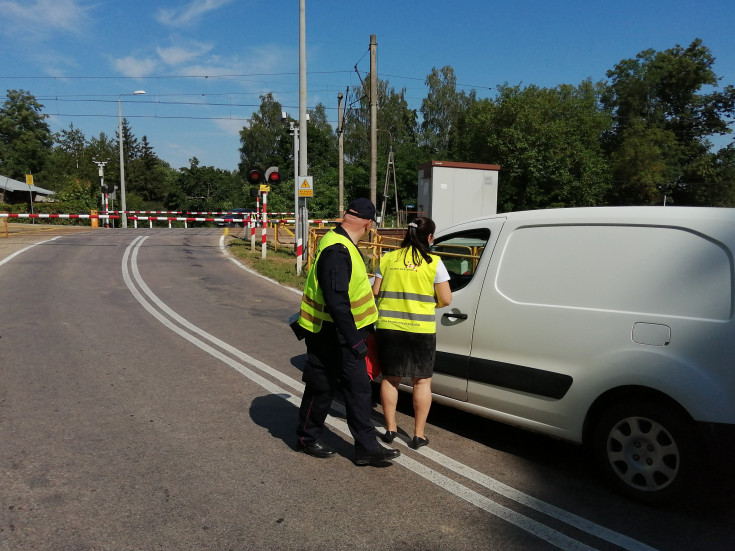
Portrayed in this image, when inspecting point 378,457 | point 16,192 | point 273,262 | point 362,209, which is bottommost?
point 273,262

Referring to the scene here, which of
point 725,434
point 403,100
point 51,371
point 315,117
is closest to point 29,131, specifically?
point 315,117

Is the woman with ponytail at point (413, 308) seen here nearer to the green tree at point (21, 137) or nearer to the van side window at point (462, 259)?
the van side window at point (462, 259)

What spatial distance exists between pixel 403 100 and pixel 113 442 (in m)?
71.6

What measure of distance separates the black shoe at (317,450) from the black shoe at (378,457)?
0.72 feet

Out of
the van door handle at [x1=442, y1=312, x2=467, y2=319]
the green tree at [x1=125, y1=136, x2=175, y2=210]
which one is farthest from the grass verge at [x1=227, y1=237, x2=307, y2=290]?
the green tree at [x1=125, y1=136, x2=175, y2=210]

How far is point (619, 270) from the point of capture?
353cm

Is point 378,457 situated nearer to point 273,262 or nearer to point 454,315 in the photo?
point 454,315

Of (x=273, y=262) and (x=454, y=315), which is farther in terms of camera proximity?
(x=273, y=262)

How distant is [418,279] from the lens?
4.00 m

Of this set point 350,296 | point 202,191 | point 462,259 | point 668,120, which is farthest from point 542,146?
point 350,296

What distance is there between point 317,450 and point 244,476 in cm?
54

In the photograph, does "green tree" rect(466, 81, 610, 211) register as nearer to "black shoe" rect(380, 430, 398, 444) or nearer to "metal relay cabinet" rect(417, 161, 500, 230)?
"metal relay cabinet" rect(417, 161, 500, 230)

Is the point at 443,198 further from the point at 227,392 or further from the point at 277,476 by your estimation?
the point at 277,476

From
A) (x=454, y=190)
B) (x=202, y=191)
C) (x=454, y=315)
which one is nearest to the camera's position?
(x=454, y=315)
